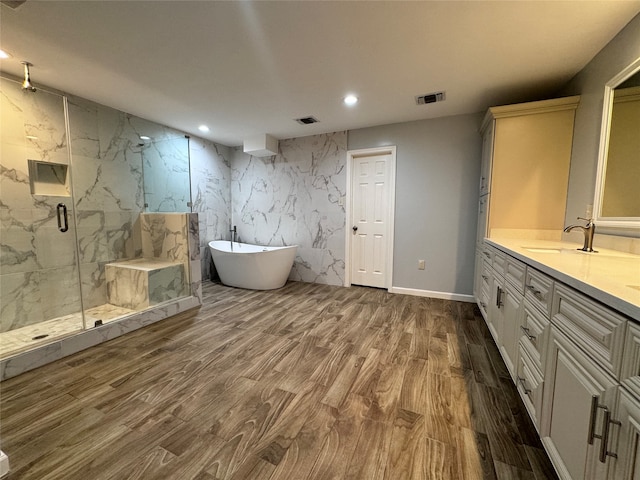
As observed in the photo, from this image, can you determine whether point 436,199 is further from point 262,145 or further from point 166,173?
point 166,173

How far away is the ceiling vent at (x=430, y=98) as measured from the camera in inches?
103

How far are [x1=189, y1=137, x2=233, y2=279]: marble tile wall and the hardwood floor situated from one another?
2.06 meters

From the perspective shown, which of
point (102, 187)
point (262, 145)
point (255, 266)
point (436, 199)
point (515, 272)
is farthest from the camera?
point (262, 145)

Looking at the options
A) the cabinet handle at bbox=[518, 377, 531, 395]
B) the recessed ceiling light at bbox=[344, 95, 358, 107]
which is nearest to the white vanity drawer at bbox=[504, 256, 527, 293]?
the cabinet handle at bbox=[518, 377, 531, 395]

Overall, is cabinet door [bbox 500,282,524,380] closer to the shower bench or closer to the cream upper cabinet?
the cream upper cabinet

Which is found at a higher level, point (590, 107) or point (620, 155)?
point (590, 107)

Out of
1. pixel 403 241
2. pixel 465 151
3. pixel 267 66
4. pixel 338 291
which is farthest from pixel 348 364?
pixel 465 151

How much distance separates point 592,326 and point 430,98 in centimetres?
258

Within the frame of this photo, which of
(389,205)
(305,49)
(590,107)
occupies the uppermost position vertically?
(305,49)

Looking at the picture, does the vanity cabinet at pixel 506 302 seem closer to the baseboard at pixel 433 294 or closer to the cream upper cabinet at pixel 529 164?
the cream upper cabinet at pixel 529 164

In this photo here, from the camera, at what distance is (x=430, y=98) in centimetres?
269

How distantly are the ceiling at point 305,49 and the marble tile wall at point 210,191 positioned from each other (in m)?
1.25

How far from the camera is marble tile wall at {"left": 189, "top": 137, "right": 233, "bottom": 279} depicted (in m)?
4.08

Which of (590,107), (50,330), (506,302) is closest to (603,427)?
(506,302)
